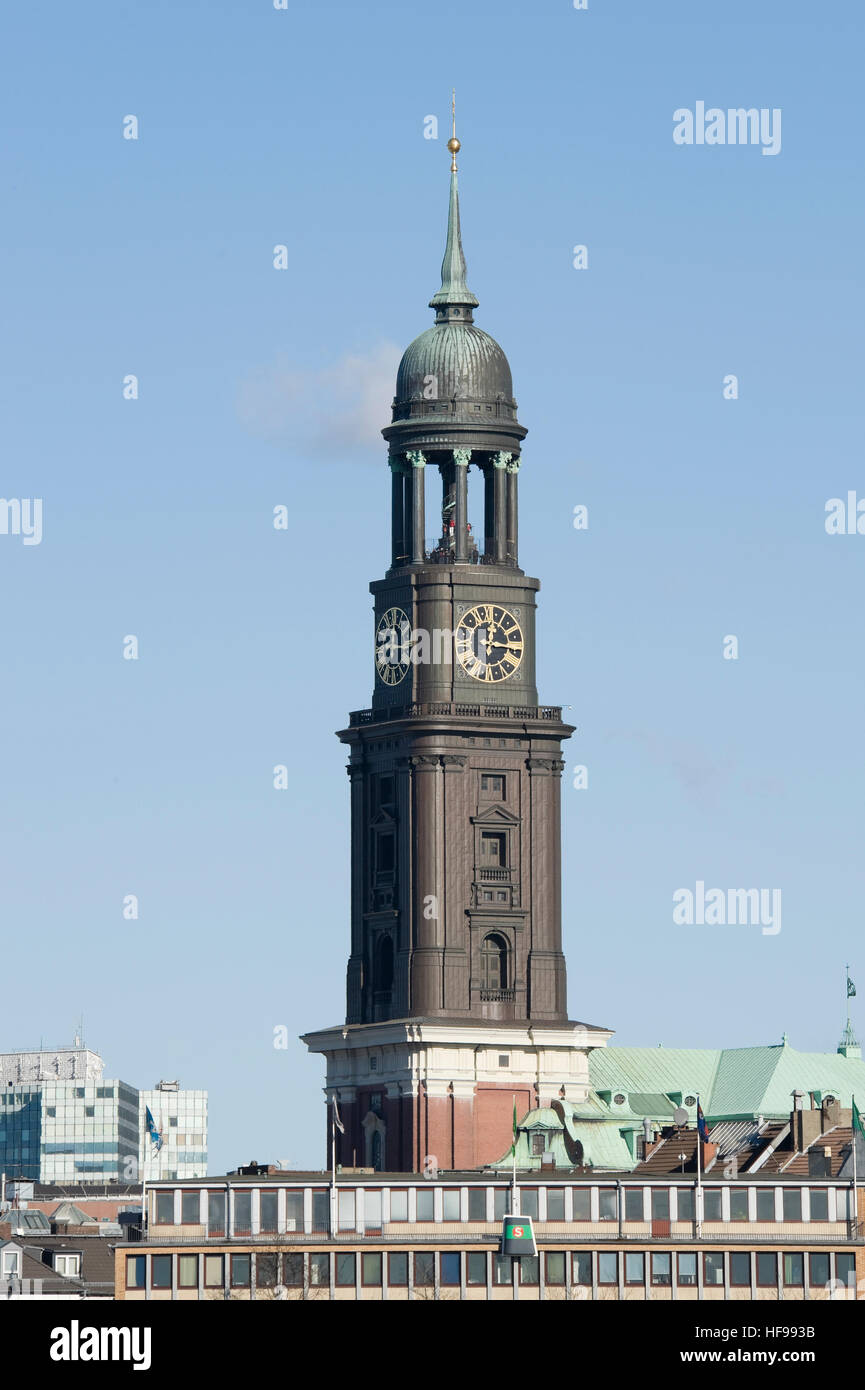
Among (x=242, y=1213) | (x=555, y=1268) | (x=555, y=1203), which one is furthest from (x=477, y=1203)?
(x=242, y=1213)

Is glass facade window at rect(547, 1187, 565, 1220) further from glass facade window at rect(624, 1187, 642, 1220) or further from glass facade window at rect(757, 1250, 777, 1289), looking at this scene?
glass facade window at rect(757, 1250, 777, 1289)

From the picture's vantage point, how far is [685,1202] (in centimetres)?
17462

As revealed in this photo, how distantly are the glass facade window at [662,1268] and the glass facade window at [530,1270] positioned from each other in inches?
194

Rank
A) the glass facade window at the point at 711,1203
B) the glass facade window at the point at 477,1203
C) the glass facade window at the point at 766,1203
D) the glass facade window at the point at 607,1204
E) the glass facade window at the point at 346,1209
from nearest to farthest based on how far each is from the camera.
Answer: the glass facade window at the point at 346,1209
the glass facade window at the point at 477,1203
the glass facade window at the point at 607,1204
the glass facade window at the point at 711,1203
the glass facade window at the point at 766,1203

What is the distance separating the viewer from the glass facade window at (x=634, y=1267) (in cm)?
16750

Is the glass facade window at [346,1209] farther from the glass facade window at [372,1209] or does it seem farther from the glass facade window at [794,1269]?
the glass facade window at [794,1269]

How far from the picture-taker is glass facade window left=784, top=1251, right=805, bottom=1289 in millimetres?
168625

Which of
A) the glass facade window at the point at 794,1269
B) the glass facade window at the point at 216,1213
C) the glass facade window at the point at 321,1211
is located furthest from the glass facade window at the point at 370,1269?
the glass facade window at the point at 794,1269

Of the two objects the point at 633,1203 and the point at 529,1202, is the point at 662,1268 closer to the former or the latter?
the point at 633,1203
